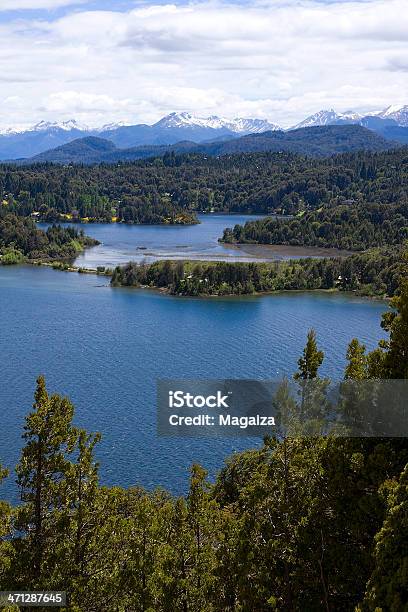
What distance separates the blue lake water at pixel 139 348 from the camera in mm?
36469

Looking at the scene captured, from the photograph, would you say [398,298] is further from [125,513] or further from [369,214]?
[369,214]

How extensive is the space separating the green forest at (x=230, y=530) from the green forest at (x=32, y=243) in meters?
102

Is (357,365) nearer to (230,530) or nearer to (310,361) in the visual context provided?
(310,361)

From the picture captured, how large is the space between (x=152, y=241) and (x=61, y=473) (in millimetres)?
122371

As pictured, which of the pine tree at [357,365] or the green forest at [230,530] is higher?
the pine tree at [357,365]

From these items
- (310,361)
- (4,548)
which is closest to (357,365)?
(310,361)

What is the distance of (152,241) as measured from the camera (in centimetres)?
13625

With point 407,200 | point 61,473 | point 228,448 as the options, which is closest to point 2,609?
point 61,473

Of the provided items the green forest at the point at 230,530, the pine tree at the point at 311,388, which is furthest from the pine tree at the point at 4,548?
the pine tree at the point at 311,388

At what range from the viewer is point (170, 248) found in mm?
123625

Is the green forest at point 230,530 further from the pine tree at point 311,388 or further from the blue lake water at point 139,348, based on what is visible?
the blue lake water at point 139,348

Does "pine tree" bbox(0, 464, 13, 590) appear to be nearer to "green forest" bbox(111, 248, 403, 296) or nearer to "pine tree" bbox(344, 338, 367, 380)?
"pine tree" bbox(344, 338, 367, 380)

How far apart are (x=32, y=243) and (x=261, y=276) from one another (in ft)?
152

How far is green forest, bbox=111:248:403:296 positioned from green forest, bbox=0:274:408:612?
7254cm
